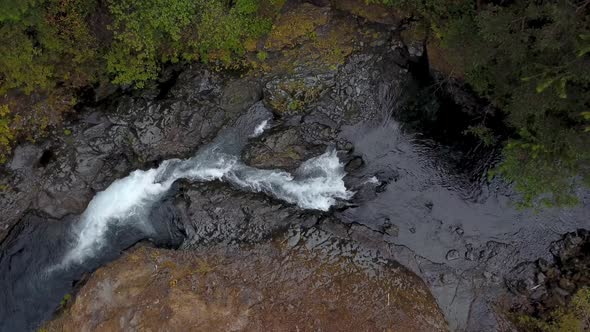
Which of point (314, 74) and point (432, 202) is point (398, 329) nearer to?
point (432, 202)

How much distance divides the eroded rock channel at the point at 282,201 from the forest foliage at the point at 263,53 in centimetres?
110

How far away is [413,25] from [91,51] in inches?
477

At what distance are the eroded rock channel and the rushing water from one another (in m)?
0.06

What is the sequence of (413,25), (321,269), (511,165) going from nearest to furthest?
(511,165) < (321,269) < (413,25)

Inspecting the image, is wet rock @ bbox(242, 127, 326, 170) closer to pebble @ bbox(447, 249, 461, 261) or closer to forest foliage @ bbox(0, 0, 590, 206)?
forest foliage @ bbox(0, 0, 590, 206)

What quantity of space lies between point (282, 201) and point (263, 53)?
19.3 ft

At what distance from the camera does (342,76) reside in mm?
16391

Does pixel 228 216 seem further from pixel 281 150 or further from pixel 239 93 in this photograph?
pixel 239 93

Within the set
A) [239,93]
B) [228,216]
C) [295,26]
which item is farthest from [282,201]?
[295,26]

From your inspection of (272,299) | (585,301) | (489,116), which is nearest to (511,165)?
(489,116)

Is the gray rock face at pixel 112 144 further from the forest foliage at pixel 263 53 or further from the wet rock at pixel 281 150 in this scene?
the wet rock at pixel 281 150

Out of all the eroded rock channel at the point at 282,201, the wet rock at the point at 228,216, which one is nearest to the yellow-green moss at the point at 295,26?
the eroded rock channel at the point at 282,201

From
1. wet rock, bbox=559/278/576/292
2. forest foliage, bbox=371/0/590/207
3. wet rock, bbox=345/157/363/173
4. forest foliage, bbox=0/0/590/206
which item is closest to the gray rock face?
forest foliage, bbox=0/0/590/206

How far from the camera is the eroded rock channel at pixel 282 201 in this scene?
14578 millimetres
